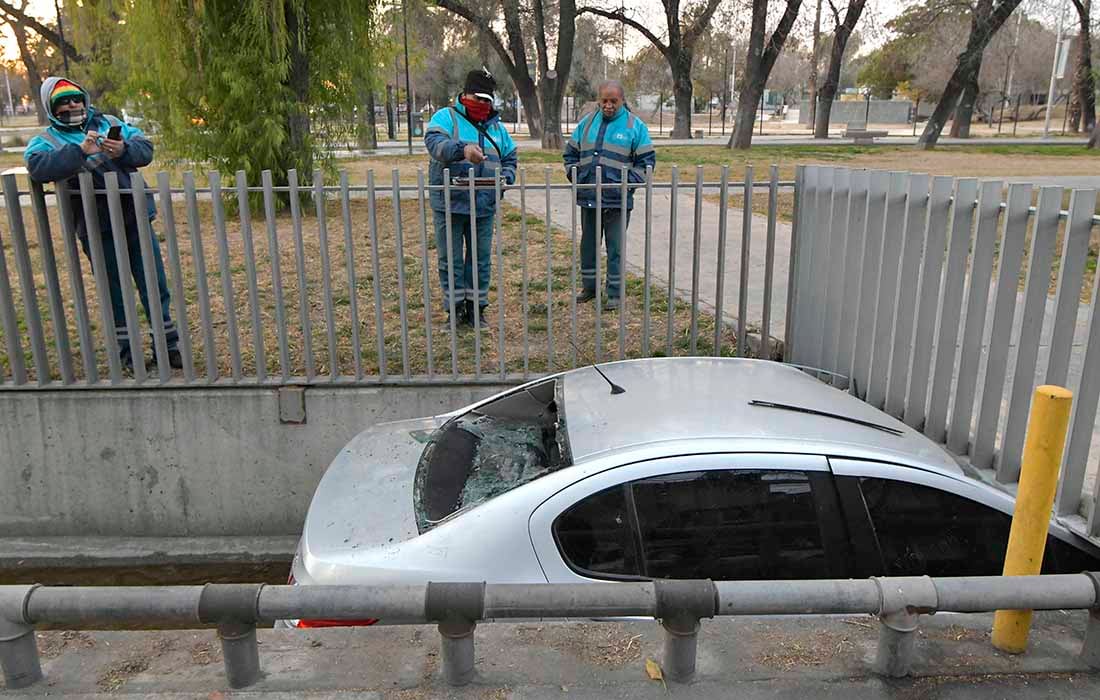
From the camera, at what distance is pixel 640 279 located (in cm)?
862

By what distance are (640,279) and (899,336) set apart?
160 inches

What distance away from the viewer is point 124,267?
5625mm

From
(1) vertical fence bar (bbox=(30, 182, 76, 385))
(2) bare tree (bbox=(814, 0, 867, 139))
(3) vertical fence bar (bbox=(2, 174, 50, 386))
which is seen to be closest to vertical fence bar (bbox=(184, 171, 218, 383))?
(1) vertical fence bar (bbox=(30, 182, 76, 385))

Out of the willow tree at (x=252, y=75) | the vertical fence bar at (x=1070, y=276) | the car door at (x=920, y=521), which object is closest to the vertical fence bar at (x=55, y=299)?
the willow tree at (x=252, y=75)

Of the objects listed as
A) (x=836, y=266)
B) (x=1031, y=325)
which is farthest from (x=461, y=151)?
(x=1031, y=325)

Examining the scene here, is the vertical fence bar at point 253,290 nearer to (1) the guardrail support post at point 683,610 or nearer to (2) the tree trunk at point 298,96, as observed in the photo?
(1) the guardrail support post at point 683,610

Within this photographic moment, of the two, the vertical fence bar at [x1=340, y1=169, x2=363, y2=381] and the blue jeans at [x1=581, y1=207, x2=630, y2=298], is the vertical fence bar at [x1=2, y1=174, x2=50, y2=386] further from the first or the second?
the blue jeans at [x1=581, y1=207, x2=630, y2=298]

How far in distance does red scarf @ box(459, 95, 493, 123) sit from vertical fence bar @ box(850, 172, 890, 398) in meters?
2.96

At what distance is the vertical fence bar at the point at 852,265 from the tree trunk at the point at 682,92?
2784 cm

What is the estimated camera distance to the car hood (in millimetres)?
3309

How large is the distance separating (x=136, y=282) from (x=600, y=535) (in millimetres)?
4423

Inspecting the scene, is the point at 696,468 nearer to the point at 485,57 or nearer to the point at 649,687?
the point at 649,687

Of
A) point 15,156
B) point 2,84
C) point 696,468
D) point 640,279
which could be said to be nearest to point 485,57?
point 15,156

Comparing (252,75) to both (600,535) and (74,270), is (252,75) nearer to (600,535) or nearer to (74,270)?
(74,270)
